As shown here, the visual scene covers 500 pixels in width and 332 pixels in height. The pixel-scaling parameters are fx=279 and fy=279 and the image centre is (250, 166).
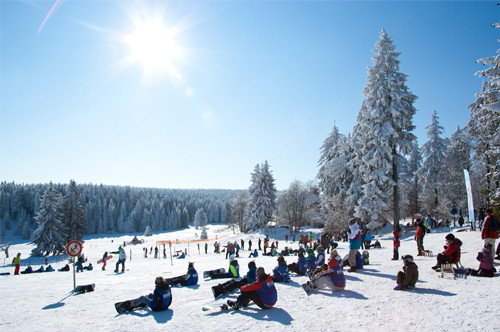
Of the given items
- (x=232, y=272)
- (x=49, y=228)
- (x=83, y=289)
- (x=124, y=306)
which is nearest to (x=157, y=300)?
(x=124, y=306)

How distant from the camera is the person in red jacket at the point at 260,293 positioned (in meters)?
7.01

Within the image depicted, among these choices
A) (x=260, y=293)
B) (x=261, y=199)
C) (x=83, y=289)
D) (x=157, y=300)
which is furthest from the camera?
(x=261, y=199)

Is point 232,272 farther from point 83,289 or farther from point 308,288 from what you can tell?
point 83,289

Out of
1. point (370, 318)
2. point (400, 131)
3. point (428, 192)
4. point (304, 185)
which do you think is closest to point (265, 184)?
point (304, 185)

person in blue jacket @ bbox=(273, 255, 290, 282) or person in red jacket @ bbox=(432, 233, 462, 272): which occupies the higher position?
person in red jacket @ bbox=(432, 233, 462, 272)

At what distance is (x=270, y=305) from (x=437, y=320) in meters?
3.62

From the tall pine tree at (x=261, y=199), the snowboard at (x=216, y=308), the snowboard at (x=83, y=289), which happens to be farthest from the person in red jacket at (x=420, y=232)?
the tall pine tree at (x=261, y=199)

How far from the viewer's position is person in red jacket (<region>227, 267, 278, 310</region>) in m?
7.01

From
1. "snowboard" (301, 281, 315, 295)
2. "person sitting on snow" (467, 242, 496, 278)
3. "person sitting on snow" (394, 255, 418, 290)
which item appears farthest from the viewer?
"person sitting on snow" (467, 242, 496, 278)

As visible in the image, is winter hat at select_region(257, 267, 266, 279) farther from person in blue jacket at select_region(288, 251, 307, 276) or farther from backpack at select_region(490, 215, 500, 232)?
backpack at select_region(490, 215, 500, 232)

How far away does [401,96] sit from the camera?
21109mm

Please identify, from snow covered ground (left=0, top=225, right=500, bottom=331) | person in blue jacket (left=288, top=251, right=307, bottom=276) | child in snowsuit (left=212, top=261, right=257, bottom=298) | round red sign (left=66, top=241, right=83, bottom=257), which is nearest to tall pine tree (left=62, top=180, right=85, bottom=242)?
round red sign (left=66, top=241, right=83, bottom=257)

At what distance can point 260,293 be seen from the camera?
7.10m

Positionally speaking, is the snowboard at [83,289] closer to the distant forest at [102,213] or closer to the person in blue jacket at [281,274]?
the person in blue jacket at [281,274]
